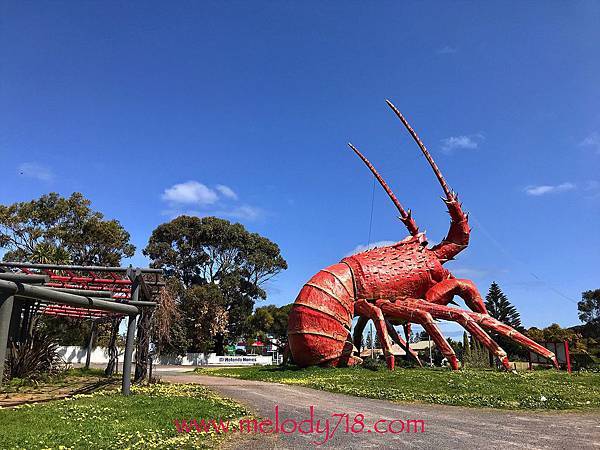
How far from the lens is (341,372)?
18.4 metres

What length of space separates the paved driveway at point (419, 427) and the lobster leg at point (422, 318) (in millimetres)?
7695

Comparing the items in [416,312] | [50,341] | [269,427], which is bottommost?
[269,427]

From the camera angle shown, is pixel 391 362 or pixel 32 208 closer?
pixel 391 362

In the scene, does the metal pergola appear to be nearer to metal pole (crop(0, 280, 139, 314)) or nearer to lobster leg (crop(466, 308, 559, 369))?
metal pole (crop(0, 280, 139, 314))

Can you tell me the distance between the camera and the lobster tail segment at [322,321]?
1992 centimetres

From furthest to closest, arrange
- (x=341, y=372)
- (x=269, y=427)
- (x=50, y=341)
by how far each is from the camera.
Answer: (x=341, y=372) → (x=50, y=341) → (x=269, y=427)

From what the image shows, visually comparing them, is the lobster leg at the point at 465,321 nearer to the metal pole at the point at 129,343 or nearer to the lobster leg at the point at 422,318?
the lobster leg at the point at 422,318

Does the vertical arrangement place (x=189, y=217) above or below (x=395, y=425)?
above

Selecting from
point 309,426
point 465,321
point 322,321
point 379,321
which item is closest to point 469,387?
point 465,321

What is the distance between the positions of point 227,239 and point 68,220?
14.7 meters

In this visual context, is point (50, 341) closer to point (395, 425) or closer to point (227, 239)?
point (395, 425)

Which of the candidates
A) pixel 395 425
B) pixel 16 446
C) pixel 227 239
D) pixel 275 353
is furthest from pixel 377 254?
pixel 275 353

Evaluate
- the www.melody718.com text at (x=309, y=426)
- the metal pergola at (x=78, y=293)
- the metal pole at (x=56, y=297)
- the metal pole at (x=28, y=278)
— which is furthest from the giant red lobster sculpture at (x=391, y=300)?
the metal pole at (x=28, y=278)

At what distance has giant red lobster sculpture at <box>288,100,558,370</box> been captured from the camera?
65.0 feet
